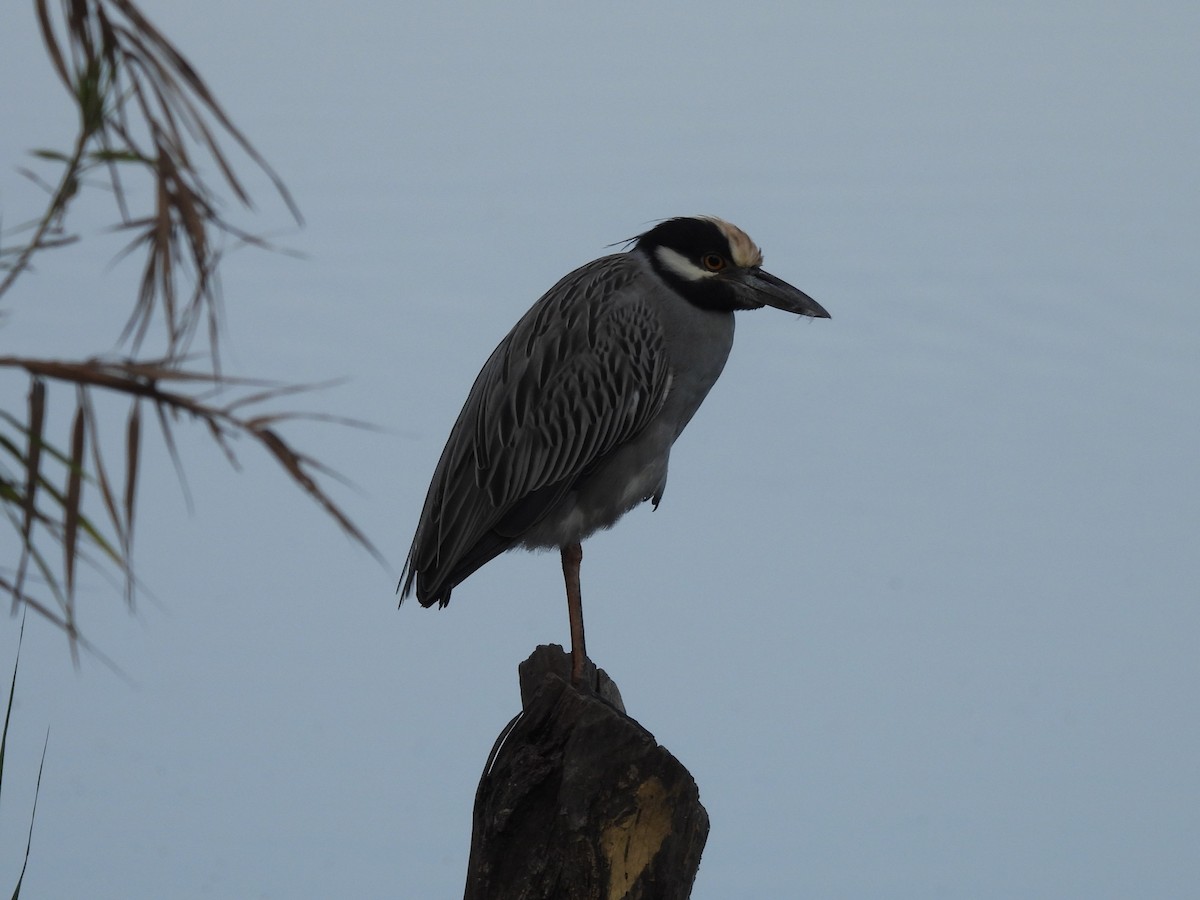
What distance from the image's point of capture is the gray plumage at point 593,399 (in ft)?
12.9

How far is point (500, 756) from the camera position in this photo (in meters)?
3.36

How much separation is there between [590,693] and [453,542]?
0.62 metres

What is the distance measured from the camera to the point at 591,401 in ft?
12.9

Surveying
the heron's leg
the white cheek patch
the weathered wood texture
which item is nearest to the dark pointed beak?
Result: the white cheek patch

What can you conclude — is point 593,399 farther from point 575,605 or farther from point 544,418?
point 575,605

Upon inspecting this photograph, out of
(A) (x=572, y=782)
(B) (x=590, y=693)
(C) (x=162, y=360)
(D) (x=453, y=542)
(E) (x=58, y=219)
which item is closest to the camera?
(C) (x=162, y=360)

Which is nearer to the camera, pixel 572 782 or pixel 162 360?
pixel 162 360

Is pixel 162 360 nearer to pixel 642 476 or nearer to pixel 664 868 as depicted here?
pixel 664 868

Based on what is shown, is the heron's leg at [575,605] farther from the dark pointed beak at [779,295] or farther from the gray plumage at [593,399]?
the dark pointed beak at [779,295]

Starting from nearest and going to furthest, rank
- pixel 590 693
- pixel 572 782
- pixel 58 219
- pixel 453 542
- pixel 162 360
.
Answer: pixel 162 360
pixel 58 219
pixel 572 782
pixel 590 693
pixel 453 542

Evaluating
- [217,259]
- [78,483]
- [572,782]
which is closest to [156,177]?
[217,259]

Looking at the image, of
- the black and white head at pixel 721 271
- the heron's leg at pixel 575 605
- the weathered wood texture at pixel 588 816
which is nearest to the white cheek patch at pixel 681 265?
the black and white head at pixel 721 271

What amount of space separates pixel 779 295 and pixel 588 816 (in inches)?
63.4

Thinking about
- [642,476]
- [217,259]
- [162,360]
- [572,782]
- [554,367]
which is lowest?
[572,782]
